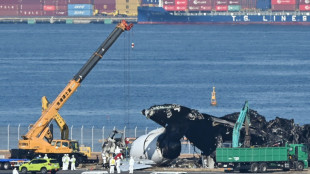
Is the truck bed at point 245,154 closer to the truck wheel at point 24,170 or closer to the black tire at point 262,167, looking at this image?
the black tire at point 262,167

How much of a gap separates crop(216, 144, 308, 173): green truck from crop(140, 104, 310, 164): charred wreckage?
9.68 feet

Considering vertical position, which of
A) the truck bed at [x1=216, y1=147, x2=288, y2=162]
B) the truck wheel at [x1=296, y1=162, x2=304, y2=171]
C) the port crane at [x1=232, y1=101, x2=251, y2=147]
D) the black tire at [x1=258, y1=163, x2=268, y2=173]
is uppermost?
the port crane at [x1=232, y1=101, x2=251, y2=147]

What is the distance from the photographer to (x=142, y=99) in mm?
149375

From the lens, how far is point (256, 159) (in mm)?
69500

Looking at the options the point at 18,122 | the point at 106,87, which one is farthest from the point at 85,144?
the point at 106,87

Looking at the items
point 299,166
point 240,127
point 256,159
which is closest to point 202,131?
point 240,127

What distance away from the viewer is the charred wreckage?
75500mm

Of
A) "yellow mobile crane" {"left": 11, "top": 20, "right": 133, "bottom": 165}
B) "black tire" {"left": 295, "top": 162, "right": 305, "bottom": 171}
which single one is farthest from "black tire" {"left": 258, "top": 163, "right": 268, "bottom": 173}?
"yellow mobile crane" {"left": 11, "top": 20, "right": 133, "bottom": 165}

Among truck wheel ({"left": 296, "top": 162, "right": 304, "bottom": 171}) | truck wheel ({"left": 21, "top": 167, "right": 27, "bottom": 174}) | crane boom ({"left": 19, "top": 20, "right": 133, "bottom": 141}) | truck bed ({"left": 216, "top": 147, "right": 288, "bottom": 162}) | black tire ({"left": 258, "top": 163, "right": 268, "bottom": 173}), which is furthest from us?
crane boom ({"left": 19, "top": 20, "right": 133, "bottom": 141})

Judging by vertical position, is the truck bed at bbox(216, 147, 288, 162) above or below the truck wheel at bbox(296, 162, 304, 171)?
above

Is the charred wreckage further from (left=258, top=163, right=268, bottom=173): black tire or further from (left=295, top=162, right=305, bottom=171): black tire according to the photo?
(left=258, top=163, right=268, bottom=173): black tire

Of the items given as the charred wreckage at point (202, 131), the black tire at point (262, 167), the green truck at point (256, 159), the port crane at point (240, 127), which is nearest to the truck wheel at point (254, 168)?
the green truck at point (256, 159)

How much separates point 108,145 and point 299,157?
46.4 ft

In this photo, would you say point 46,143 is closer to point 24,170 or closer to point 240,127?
point 24,170
